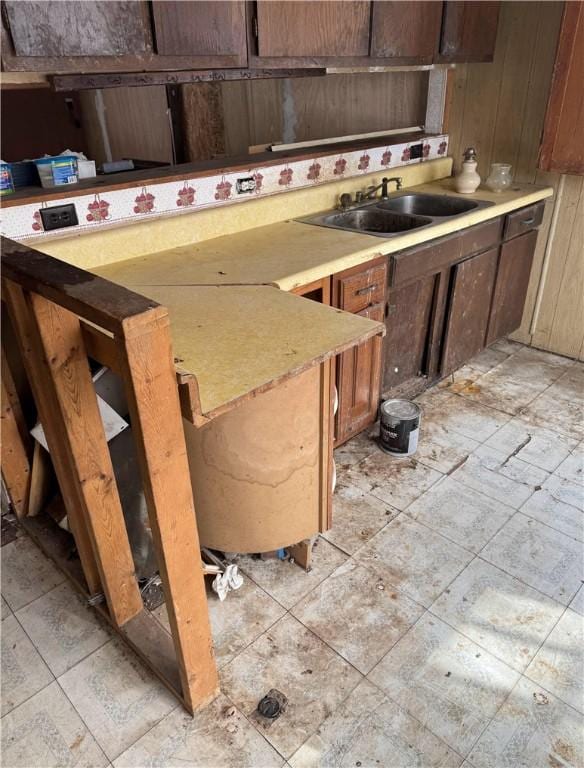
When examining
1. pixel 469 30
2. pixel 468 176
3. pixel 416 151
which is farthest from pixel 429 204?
pixel 469 30

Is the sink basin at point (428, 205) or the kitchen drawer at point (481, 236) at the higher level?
the sink basin at point (428, 205)

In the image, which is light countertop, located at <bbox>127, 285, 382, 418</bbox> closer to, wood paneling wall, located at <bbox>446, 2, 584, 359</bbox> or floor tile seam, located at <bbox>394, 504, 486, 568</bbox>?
floor tile seam, located at <bbox>394, 504, 486, 568</bbox>

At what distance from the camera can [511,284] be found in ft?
9.91

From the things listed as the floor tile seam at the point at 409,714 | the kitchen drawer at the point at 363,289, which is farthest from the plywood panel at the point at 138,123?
the floor tile seam at the point at 409,714

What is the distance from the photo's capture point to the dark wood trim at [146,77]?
1.61m

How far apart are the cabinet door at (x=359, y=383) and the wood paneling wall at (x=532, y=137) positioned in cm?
140

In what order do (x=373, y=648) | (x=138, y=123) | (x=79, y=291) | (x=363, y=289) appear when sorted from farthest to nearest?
(x=138, y=123) < (x=363, y=289) < (x=373, y=648) < (x=79, y=291)

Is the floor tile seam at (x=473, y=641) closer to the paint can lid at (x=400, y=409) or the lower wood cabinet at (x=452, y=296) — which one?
the paint can lid at (x=400, y=409)

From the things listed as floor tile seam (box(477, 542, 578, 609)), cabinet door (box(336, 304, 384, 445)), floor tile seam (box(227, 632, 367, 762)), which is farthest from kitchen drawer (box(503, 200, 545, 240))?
floor tile seam (box(227, 632, 367, 762))

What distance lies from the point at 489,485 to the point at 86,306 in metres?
1.79

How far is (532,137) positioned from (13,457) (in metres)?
2.89

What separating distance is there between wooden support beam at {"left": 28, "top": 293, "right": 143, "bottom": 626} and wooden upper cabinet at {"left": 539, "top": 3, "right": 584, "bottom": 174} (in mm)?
2405

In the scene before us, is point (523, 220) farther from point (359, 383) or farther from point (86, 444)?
point (86, 444)

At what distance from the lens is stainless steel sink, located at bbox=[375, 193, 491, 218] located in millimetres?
2746
